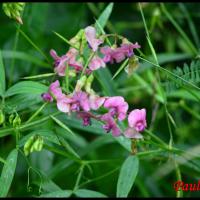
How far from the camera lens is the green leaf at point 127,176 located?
1.20 m

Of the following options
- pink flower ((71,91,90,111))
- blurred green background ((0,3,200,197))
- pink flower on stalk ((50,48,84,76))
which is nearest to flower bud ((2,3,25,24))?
pink flower on stalk ((50,48,84,76))

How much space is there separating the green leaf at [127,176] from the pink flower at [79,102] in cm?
22

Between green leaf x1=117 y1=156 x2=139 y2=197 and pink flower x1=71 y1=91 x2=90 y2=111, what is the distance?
224 millimetres

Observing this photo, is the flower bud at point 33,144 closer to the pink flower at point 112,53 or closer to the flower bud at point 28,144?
the flower bud at point 28,144

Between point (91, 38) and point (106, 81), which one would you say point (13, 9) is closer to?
point (91, 38)

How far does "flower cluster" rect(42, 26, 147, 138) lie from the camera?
44.1 inches

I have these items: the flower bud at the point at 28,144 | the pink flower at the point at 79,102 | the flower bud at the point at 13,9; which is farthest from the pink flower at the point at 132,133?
the flower bud at the point at 13,9

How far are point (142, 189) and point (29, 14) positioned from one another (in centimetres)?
82

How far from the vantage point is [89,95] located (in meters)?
1.13

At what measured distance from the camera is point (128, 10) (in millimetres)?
2525

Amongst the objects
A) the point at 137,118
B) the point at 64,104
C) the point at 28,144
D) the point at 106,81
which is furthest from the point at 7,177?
the point at 106,81

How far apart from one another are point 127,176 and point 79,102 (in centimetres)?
25

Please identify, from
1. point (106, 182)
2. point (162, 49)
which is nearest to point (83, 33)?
point (106, 182)

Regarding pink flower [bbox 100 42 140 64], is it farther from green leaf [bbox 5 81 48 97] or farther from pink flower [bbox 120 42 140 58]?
green leaf [bbox 5 81 48 97]
